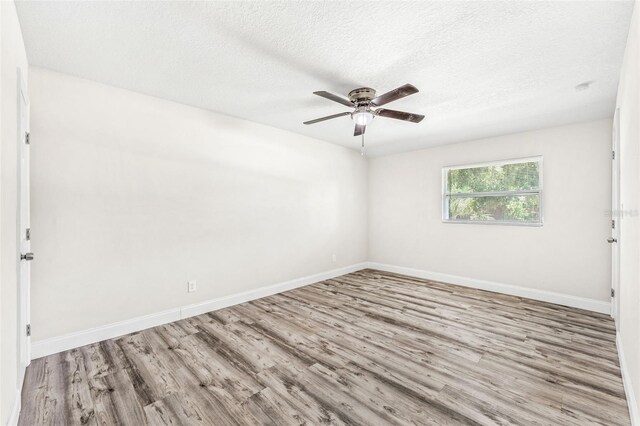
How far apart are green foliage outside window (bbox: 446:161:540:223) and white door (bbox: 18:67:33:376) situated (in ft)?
16.9

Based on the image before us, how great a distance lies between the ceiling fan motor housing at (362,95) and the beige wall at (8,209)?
2291 mm

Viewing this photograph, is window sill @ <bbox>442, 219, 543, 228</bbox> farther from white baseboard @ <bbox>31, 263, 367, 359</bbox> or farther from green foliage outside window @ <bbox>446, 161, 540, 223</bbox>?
white baseboard @ <bbox>31, 263, 367, 359</bbox>

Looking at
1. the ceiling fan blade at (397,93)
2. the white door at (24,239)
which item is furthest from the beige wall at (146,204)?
the ceiling fan blade at (397,93)

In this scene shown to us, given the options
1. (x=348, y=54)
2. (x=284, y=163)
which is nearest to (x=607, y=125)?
(x=348, y=54)

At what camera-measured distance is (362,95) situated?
2693 millimetres

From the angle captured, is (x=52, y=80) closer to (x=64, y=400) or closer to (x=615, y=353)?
(x=64, y=400)

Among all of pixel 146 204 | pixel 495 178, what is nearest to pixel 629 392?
pixel 495 178

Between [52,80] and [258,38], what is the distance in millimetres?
1941

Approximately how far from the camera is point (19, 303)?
185 centimetres

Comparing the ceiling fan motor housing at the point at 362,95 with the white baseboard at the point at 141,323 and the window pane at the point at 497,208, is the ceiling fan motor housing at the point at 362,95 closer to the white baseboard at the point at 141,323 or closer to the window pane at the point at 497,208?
the white baseboard at the point at 141,323

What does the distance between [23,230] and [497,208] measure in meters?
5.34

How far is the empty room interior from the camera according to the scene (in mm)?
1757

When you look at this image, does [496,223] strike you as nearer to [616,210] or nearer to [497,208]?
[497,208]

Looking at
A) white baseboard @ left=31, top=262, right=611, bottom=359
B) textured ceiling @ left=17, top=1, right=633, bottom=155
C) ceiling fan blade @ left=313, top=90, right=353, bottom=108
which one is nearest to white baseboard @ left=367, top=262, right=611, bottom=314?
white baseboard @ left=31, top=262, right=611, bottom=359
